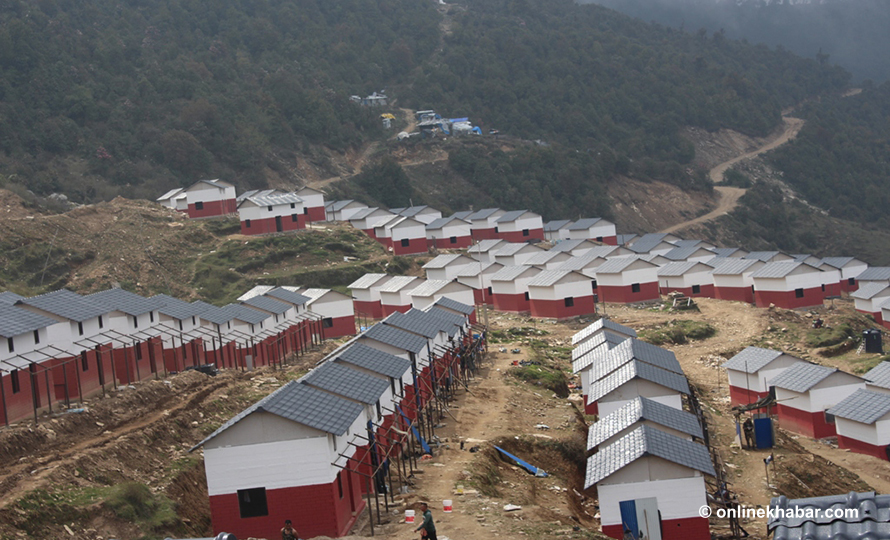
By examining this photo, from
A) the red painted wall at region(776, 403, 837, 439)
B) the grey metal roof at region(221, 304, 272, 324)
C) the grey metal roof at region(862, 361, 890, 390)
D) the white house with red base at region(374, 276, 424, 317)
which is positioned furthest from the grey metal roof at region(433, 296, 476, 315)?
the grey metal roof at region(862, 361, 890, 390)

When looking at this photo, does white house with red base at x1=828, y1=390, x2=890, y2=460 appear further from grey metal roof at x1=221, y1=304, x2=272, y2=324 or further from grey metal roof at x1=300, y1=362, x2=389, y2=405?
grey metal roof at x1=221, y1=304, x2=272, y2=324

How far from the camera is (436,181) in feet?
350

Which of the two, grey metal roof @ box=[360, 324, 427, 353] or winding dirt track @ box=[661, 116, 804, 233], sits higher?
grey metal roof @ box=[360, 324, 427, 353]

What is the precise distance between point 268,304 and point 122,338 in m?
10.8

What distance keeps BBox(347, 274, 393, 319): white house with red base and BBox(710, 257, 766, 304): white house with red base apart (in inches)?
898

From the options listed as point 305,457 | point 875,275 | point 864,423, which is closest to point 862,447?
point 864,423

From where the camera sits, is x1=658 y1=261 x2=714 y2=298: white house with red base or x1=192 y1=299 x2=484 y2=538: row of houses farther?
x1=658 y1=261 x2=714 y2=298: white house with red base

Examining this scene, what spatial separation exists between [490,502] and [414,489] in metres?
2.43

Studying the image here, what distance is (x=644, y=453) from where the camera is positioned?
19.7 metres

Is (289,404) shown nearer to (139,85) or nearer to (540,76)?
(139,85)

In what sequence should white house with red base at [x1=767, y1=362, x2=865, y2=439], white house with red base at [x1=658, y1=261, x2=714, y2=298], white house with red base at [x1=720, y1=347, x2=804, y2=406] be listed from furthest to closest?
white house with red base at [x1=658, y1=261, x2=714, y2=298] → white house with red base at [x1=720, y1=347, x2=804, y2=406] → white house with red base at [x1=767, y1=362, x2=865, y2=439]

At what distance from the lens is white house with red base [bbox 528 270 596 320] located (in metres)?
53.6

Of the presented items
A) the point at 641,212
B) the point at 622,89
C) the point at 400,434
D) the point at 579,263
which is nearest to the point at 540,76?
the point at 622,89

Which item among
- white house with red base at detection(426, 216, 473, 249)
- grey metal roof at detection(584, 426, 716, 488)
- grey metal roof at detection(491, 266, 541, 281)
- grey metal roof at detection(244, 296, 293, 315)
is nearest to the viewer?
grey metal roof at detection(584, 426, 716, 488)
